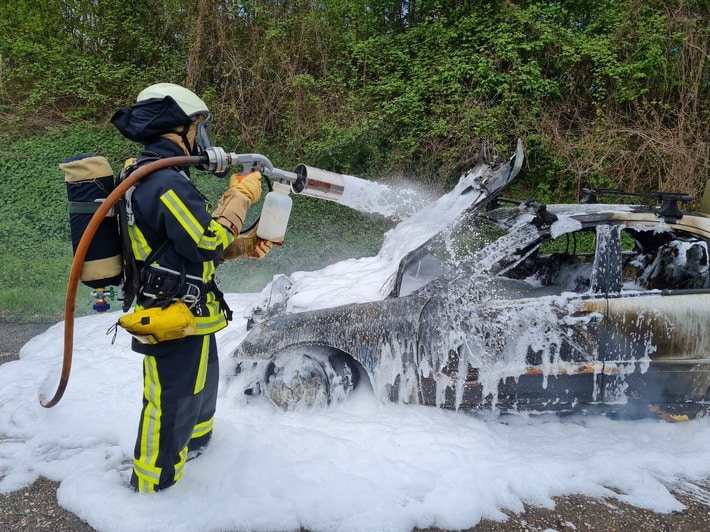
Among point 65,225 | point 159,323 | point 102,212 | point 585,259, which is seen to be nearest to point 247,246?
point 159,323

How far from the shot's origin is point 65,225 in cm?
855

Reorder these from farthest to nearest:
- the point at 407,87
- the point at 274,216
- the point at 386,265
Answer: the point at 407,87 < the point at 386,265 < the point at 274,216

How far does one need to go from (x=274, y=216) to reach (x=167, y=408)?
1.11 meters

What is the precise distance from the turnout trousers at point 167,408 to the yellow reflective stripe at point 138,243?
43cm

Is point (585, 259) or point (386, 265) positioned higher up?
point (585, 259)

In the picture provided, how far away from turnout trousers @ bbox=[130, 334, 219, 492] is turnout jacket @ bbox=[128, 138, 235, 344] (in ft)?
0.43

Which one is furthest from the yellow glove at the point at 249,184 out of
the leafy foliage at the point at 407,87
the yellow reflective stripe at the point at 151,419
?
the leafy foliage at the point at 407,87

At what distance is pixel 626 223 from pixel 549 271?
1.13 m

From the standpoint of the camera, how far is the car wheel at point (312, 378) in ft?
10.9

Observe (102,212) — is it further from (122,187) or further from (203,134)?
(203,134)

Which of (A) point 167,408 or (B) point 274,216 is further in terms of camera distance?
(B) point 274,216

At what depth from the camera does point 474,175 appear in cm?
361

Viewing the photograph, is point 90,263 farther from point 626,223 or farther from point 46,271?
point 46,271

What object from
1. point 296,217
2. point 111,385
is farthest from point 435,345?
point 296,217
